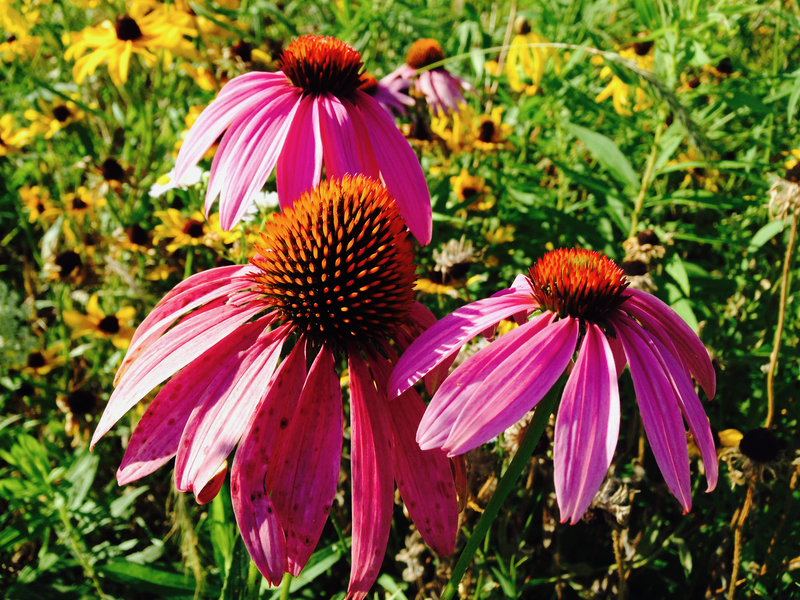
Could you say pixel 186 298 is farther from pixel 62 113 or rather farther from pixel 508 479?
pixel 62 113

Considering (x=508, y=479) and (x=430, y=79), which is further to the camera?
(x=430, y=79)

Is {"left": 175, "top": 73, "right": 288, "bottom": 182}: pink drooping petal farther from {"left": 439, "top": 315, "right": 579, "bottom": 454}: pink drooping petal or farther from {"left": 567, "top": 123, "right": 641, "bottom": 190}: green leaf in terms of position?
{"left": 567, "top": 123, "right": 641, "bottom": 190}: green leaf

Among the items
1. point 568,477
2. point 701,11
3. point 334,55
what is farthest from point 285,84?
point 701,11

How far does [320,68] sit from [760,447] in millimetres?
1234

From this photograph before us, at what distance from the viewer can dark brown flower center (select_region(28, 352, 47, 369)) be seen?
1956 millimetres

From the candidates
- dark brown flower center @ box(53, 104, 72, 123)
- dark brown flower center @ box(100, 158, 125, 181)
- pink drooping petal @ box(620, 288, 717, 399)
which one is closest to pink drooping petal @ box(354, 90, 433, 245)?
pink drooping petal @ box(620, 288, 717, 399)

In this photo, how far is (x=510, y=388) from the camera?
2.05ft

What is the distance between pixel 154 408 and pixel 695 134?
106 cm

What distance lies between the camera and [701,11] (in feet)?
5.49

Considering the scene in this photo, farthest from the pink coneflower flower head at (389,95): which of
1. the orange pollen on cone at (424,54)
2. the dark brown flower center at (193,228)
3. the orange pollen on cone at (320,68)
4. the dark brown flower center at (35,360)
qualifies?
the dark brown flower center at (35,360)

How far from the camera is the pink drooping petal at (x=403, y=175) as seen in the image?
99 cm

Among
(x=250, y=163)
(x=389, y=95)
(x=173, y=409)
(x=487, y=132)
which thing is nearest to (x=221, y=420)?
(x=173, y=409)

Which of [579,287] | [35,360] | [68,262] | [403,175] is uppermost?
[403,175]

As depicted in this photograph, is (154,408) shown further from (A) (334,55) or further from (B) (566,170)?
(B) (566,170)
